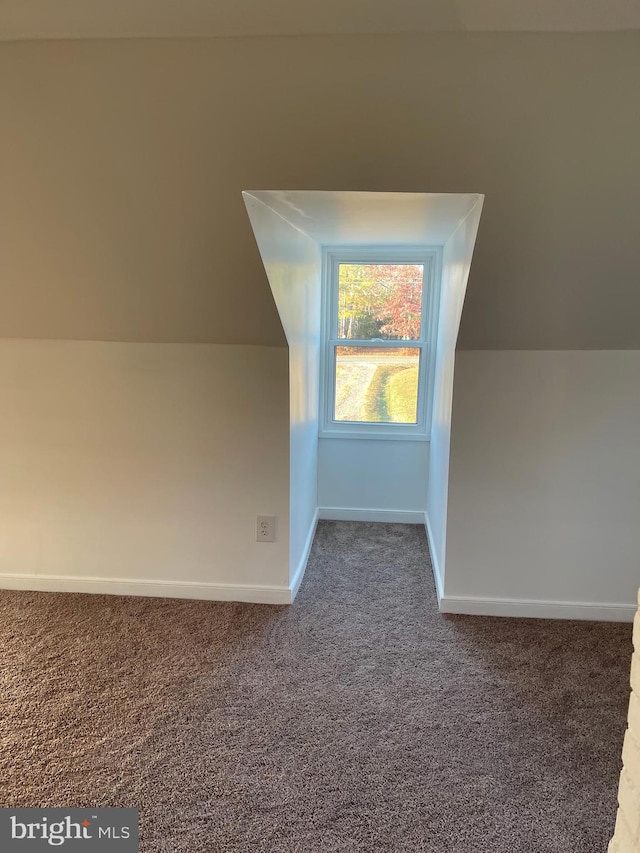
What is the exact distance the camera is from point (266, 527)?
249 centimetres

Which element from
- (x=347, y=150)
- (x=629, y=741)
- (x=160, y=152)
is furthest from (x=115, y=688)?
(x=347, y=150)

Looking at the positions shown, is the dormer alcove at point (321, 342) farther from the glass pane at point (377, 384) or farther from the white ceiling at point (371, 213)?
the glass pane at point (377, 384)

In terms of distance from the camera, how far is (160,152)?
1679 mm

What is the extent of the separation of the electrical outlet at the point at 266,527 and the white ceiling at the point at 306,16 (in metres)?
1.79

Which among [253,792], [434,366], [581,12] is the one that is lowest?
[253,792]

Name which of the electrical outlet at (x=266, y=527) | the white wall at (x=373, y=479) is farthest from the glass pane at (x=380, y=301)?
the electrical outlet at (x=266, y=527)

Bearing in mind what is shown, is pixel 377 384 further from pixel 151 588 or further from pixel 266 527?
pixel 151 588

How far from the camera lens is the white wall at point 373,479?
11.4 feet

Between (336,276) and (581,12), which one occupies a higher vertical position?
(581,12)

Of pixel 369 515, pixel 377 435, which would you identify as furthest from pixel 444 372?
pixel 369 515

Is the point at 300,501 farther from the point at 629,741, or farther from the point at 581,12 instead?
the point at 581,12

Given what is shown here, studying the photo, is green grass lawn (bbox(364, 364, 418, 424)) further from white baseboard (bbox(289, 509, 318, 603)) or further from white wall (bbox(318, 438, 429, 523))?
white baseboard (bbox(289, 509, 318, 603))

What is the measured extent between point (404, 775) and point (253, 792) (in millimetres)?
436

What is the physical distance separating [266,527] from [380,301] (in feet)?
5.33
